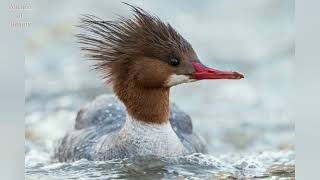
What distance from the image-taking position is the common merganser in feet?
8.72

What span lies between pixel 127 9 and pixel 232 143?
0.63 meters

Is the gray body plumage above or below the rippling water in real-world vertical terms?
above

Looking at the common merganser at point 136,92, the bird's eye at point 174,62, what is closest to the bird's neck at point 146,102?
the common merganser at point 136,92

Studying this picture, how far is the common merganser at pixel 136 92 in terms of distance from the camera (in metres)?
2.66

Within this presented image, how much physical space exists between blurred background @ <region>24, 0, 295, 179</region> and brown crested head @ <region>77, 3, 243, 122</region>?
0.05 meters

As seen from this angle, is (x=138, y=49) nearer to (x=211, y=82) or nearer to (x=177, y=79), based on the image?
(x=177, y=79)

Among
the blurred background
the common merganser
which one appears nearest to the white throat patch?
the common merganser

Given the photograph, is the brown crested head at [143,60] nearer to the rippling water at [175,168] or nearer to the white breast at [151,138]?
the white breast at [151,138]

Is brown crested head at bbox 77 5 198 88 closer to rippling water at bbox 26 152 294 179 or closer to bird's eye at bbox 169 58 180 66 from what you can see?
bird's eye at bbox 169 58 180 66

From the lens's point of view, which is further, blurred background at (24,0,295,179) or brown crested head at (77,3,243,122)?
blurred background at (24,0,295,179)

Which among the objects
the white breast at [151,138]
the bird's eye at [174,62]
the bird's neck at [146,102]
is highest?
the bird's eye at [174,62]

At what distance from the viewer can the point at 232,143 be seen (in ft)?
9.14

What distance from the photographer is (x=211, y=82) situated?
274cm

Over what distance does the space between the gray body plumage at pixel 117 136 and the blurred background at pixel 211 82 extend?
0.11ft
